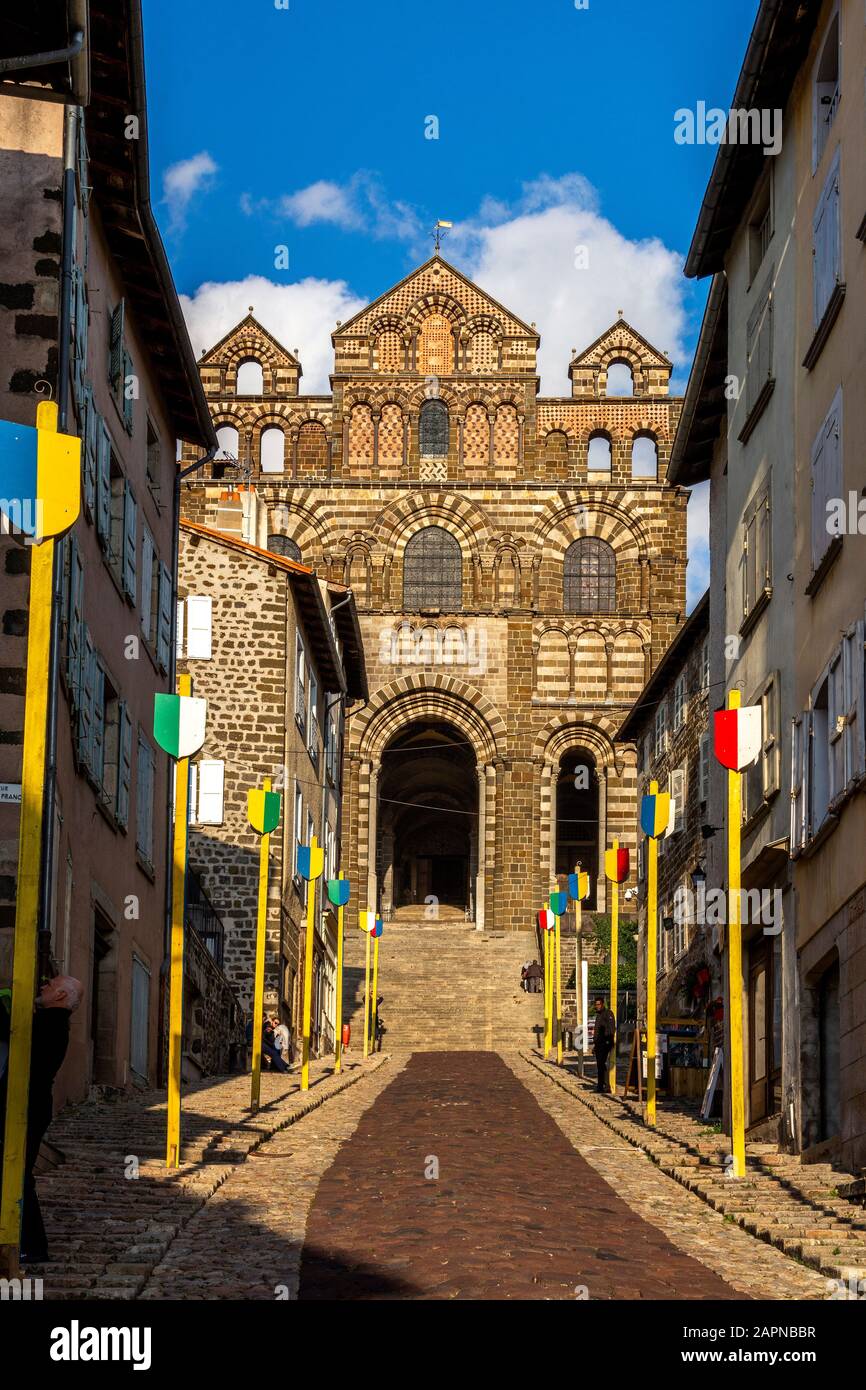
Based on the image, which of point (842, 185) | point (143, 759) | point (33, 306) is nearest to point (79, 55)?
point (33, 306)

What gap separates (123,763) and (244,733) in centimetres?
1347

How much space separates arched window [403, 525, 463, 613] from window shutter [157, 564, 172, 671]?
108 feet

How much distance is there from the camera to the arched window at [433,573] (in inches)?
2370

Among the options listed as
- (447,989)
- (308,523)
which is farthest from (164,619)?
(308,523)

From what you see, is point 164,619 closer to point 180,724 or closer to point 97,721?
point 97,721

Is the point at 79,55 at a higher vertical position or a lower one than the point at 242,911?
higher

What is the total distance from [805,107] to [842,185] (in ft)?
8.04

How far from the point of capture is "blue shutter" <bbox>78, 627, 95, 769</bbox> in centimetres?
1948

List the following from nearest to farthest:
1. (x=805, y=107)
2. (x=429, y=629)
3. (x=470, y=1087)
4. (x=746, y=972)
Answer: (x=805, y=107)
(x=746, y=972)
(x=470, y=1087)
(x=429, y=629)

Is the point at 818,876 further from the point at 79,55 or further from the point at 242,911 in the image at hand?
the point at 242,911

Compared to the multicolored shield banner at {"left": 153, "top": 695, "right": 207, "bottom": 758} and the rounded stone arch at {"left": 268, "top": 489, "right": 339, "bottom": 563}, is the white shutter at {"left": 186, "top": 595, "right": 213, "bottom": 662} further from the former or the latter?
the rounded stone arch at {"left": 268, "top": 489, "right": 339, "bottom": 563}

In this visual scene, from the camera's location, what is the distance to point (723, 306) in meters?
23.9

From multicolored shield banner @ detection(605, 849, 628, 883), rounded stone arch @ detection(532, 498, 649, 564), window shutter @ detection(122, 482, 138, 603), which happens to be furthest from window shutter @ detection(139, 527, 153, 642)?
rounded stone arch @ detection(532, 498, 649, 564)

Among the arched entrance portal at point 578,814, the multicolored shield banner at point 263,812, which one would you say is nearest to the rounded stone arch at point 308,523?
the arched entrance portal at point 578,814
